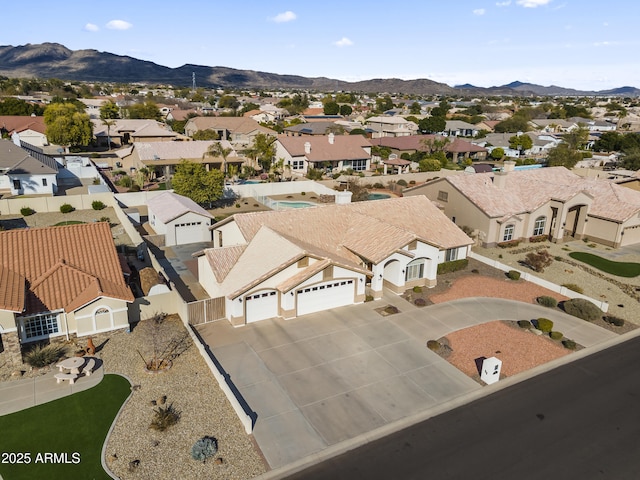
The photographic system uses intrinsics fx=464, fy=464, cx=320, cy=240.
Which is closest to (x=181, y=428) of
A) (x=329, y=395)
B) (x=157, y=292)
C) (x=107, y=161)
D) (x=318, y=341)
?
(x=329, y=395)

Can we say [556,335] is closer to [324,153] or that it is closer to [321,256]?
[321,256]

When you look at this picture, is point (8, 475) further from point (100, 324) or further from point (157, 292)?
point (157, 292)

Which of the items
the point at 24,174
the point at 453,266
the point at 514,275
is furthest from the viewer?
the point at 24,174

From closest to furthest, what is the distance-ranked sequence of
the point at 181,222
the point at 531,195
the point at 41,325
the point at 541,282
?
the point at 41,325
the point at 541,282
the point at 181,222
the point at 531,195

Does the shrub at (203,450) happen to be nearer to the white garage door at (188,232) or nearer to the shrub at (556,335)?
the shrub at (556,335)

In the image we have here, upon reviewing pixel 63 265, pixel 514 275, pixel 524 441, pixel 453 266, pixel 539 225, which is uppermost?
pixel 63 265

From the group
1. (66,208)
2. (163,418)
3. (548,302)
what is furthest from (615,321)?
(66,208)
